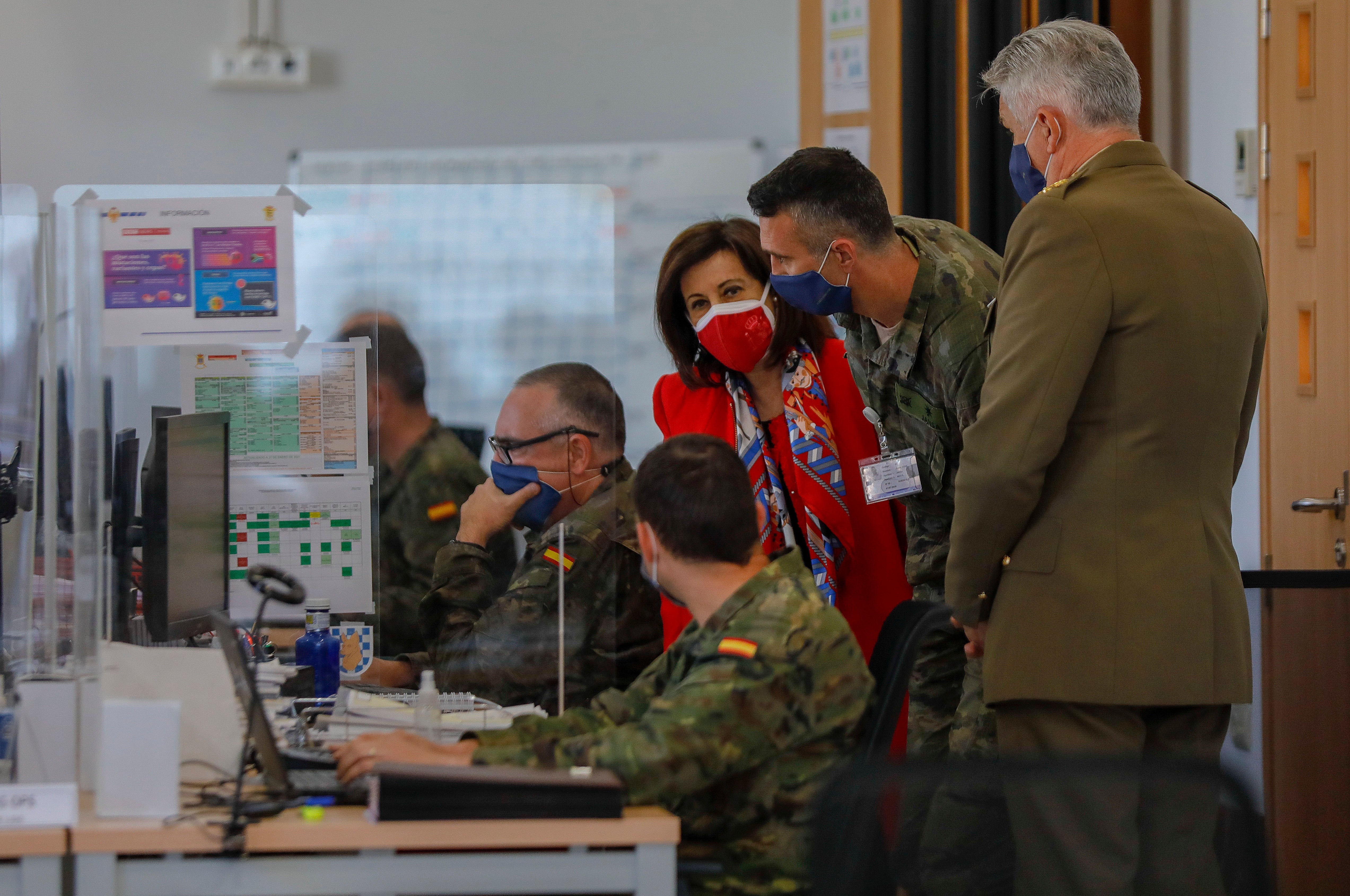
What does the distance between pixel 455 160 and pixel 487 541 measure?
8.32 ft

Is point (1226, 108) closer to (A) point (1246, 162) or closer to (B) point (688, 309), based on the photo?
(A) point (1246, 162)

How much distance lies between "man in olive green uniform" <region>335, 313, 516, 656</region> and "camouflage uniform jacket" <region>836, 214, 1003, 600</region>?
79cm

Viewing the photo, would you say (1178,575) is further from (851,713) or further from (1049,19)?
(1049,19)

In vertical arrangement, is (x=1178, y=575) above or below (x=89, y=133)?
below

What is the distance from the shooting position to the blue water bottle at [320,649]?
226 centimetres

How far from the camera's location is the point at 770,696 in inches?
60.0

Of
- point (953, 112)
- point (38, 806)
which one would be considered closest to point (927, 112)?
point (953, 112)

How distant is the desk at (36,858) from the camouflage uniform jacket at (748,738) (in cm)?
48

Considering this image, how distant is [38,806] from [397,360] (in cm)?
120

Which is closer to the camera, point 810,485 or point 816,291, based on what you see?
point 816,291

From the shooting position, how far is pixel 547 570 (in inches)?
93.1

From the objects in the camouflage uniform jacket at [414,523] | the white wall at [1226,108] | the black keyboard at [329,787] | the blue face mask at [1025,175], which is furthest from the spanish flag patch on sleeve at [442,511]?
the white wall at [1226,108]

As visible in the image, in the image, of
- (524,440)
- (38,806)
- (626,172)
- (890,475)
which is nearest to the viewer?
(38,806)

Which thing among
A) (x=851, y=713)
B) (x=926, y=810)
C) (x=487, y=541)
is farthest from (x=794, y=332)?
(x=926, y=810)
